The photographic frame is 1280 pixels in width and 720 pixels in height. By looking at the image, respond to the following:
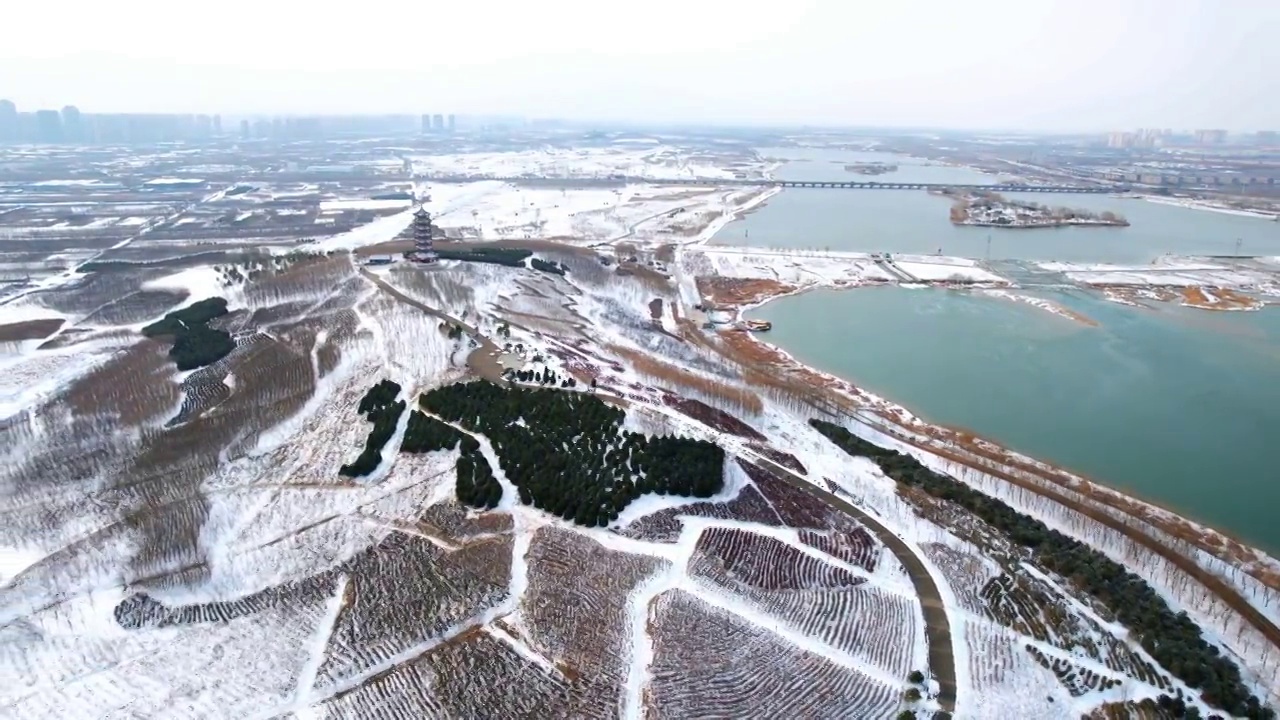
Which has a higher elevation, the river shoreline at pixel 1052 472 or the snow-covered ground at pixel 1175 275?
the snow-covered ground at pixel 1175 275

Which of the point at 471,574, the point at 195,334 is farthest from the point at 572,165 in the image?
the point at 471,574

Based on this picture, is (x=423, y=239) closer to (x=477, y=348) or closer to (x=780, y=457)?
(x=477, y=348)

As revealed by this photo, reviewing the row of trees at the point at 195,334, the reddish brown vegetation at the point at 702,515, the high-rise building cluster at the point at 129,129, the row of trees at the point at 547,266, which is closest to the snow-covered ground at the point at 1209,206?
the row of trees at the point at 547,266

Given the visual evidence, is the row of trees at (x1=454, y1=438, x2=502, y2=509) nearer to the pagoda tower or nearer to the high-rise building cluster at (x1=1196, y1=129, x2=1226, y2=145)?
the pagoda tower

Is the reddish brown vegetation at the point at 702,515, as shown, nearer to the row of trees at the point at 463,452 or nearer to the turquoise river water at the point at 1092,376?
the row of trees at the point at 463,452

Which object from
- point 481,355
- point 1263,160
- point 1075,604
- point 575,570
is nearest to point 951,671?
point 1075,604
